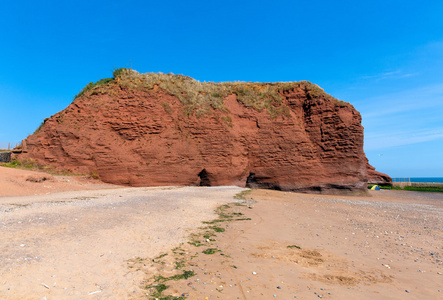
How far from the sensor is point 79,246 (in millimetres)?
4586

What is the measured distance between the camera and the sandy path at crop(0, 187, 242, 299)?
3.24 metres

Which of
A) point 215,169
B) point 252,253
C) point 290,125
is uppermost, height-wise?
point 290,125

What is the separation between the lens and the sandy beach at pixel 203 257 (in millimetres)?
3471

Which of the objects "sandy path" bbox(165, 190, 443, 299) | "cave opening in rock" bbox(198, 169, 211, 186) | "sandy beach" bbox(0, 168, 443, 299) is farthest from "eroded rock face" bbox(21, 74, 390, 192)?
"sandy path" bbox(165, 190, 443, 299)

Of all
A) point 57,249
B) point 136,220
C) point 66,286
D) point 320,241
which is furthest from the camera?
→ point 136,220

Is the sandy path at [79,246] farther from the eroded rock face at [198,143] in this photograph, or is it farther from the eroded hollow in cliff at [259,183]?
the eroded hollow in cliff at [259,183]

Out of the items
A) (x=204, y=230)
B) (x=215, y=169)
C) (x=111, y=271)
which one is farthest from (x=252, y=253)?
(x=215, y=169)

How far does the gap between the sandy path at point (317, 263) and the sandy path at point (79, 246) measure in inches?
37.5

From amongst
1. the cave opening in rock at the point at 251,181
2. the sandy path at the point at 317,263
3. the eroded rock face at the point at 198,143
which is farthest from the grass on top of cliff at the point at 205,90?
the sandy path at the point at 317,263

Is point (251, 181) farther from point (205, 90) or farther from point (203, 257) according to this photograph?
point (203, 257)

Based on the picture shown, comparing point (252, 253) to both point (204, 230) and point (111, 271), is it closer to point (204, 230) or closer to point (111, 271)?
point (204, 230)

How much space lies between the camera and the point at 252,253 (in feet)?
16.8

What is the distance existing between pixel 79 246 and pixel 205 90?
21422 millimetres

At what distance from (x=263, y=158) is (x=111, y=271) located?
18.9 m
